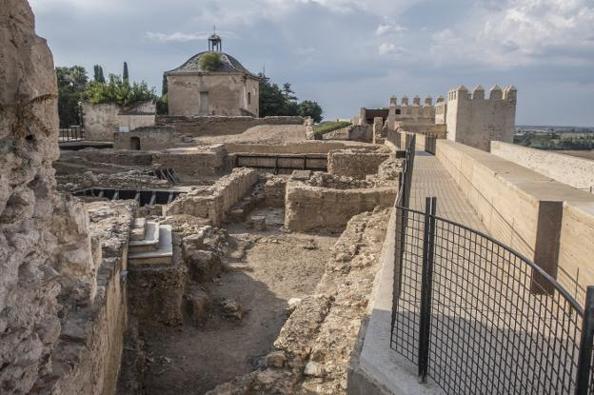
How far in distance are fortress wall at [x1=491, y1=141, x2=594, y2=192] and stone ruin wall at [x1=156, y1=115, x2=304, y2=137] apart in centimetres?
1788

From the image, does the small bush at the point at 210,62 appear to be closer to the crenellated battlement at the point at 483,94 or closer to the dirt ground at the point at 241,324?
the crenellated battlement at the point at 483,94

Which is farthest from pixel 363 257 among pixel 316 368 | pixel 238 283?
pixel 316 368

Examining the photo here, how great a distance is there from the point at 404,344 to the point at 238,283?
5.37 meters

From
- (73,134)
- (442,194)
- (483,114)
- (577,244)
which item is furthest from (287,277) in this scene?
(73,134)

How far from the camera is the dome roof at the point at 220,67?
37.0 metres

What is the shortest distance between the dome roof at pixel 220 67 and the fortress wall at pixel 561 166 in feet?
80.0

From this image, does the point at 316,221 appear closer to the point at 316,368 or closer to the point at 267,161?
the point at 316,368

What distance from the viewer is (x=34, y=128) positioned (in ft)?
12.4

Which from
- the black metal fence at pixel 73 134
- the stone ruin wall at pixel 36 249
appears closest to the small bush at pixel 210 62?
the black metal fence at pixel 73 134

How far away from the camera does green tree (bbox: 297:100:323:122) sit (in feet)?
174

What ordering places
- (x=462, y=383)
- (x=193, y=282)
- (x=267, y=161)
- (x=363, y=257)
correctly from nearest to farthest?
(x=462, y=383) → (x=363, y=257) → (x=193, y=282) → (x=267, y=161)

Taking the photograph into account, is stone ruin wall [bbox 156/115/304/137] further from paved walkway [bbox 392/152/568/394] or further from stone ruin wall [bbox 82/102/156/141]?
Answer: paved walkway [bbox 392/152/568/394]

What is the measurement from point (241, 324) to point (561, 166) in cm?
940

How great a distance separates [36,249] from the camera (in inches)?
142
